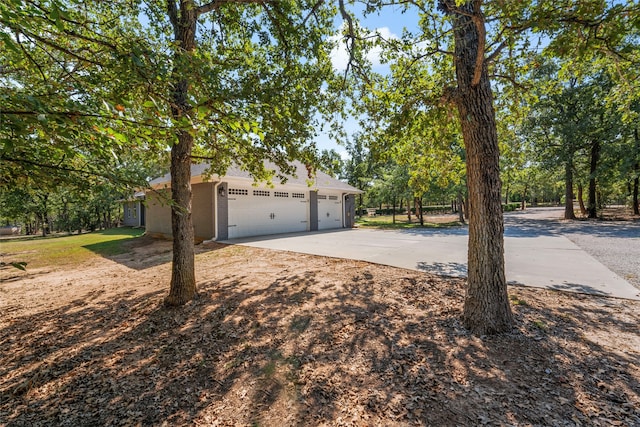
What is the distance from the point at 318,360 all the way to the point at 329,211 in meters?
Result: 13.9

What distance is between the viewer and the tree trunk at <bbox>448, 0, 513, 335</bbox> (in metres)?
3.03

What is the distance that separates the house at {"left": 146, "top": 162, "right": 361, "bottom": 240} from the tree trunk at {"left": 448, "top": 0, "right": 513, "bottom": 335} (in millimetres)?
5508

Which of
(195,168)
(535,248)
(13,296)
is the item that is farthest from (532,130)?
(13,296)

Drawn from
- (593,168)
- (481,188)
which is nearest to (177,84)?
(481,188)

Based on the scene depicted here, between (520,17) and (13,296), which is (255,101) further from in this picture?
(13,296)

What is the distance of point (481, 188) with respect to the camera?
10.0 ft

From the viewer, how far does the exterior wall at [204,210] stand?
10883mm

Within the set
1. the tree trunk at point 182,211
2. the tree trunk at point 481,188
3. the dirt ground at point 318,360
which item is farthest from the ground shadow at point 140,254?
the tree trunk at point 481,188

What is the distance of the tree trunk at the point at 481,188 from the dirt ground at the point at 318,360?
0.32 metres

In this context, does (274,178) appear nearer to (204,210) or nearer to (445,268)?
(204,210)

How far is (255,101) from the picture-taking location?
10.8 feet

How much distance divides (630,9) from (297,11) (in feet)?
14.0

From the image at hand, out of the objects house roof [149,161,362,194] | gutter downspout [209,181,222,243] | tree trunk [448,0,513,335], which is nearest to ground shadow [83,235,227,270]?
gutter downspout [209,181,222,243]

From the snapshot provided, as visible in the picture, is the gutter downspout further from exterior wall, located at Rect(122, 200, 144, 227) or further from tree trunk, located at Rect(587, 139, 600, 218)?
tree trunk, located at Rect(587, 139, 600, 218)
